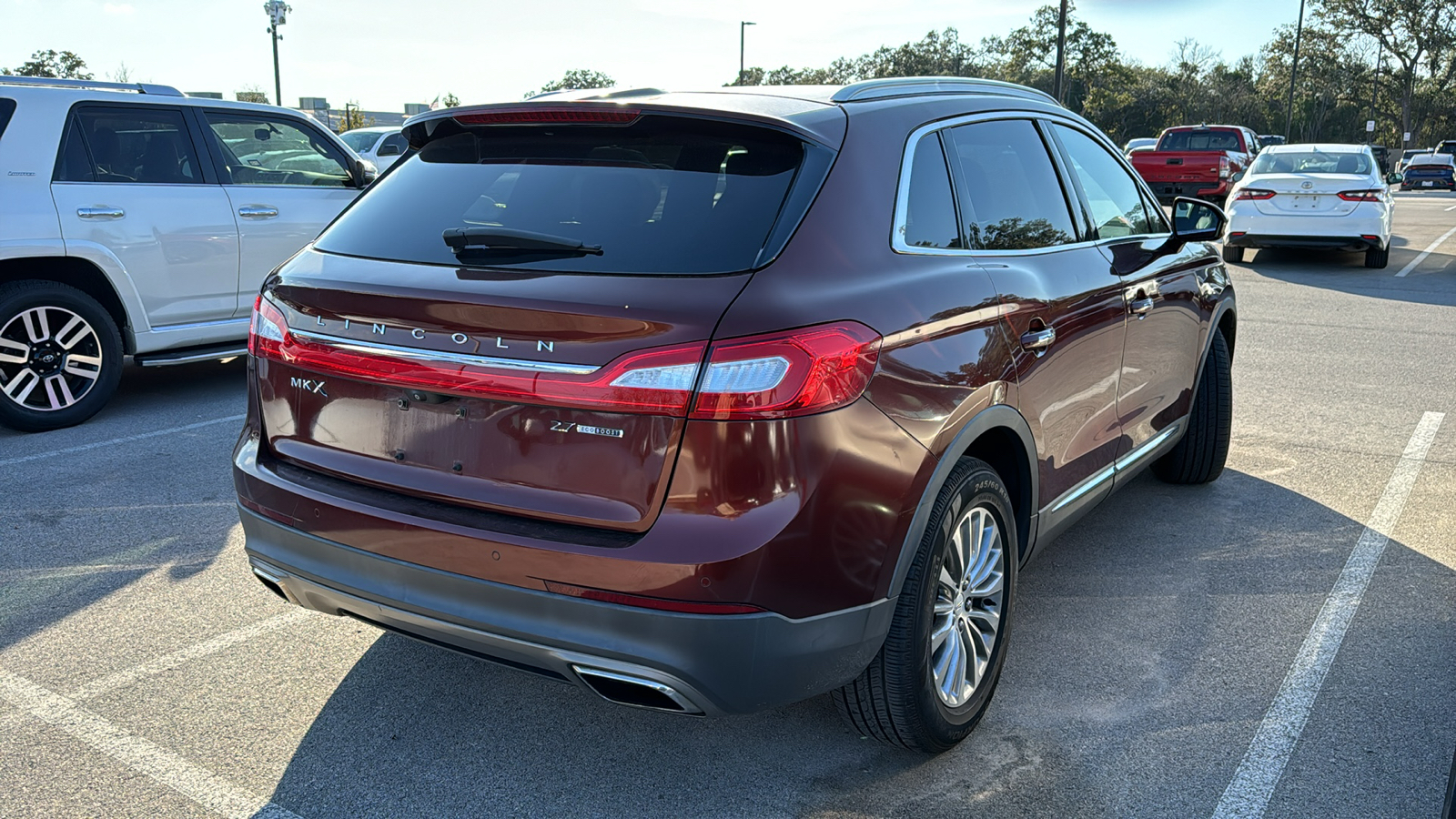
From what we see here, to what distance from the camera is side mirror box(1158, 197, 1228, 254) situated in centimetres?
465

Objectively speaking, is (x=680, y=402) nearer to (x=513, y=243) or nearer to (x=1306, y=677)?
A: (x=513, y=243)

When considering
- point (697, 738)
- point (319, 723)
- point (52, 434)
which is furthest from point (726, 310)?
point (52, 434)

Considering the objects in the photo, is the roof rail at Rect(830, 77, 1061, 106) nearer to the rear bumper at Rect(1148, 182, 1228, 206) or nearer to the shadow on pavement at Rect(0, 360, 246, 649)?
the shadow on pavement at Rect(0, 360, 246, 649)

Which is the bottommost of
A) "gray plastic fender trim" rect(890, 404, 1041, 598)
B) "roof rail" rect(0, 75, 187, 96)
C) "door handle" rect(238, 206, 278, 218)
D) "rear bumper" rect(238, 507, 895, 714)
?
"rear bumper" rect(238, 507, 895, 714)

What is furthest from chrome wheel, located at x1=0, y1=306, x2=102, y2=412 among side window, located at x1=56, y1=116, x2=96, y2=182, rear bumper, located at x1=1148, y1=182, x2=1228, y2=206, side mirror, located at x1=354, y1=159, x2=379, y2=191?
rear bumper, located at x1=1148, y1=182, x2=1228, y2=206

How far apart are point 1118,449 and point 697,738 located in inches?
74.6

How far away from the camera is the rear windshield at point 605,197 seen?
8.52 feet

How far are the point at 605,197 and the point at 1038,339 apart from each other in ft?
4.31

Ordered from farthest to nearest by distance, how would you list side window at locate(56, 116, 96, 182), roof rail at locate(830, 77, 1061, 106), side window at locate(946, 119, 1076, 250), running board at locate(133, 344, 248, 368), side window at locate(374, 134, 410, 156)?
1. side window at locate(374, 134, 410, 156)
2. running board at locate(133, 344, 248, 368)
3. side window at locate(56, 116, 96, 182)
4. side window at locate(946, 119, 1076, 250)
5. roof rail at locate(830, 77, 1061, 106)

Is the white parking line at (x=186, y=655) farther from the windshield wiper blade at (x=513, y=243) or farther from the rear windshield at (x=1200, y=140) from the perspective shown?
the rear windshield at (x=1200, y=140)

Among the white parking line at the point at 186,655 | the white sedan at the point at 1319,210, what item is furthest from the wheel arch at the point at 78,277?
the white sedan at the point at 1319,210

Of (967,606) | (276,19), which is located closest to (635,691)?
(967,606)

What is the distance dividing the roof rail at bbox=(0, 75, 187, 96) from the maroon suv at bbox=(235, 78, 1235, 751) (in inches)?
173

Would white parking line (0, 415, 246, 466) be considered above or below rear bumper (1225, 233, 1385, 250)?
below
